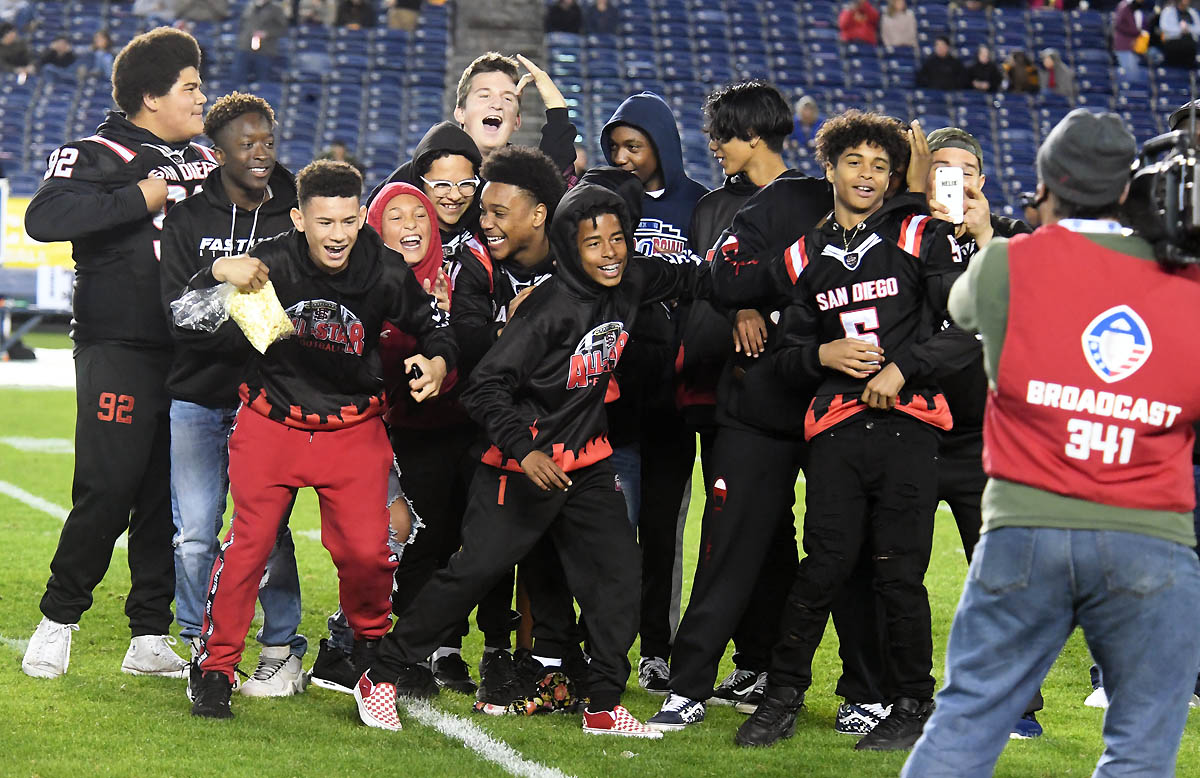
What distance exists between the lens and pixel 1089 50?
2398 centimetres

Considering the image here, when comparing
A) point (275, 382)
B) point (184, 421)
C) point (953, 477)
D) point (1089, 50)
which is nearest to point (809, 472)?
point (953, 477)

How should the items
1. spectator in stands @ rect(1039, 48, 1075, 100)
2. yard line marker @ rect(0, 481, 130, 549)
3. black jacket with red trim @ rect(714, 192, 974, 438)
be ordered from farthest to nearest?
1. spectator in stands @ rect(1039, 48, 1075, 100)
2. yard line marker @ rect(0, 481, 130, 549)
3. black jacket with red trim @ rect(714, 192, 974, 438)

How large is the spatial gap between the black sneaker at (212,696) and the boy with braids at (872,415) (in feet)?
5.67

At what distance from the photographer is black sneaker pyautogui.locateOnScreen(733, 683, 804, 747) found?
4715 mm

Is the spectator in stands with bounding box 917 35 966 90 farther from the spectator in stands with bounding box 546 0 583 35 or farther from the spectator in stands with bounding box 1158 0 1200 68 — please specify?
the spectator in stands with bounding box 546 0 583 35

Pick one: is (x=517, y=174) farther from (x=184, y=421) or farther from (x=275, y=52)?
(x=275, y=52)

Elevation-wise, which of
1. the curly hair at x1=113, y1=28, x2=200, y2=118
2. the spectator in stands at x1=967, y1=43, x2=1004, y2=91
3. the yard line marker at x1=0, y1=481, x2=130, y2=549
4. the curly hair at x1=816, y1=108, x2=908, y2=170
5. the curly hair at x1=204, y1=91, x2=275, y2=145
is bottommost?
the yard line marker at x1=0, y1=481, x2=130, y2=549

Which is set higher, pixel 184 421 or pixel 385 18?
pixel 385 18

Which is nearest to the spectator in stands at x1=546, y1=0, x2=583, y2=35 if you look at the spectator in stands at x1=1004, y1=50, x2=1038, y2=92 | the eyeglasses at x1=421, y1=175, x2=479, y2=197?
the spectator in stands at x1=1004, y1=50, x2=1038, y2=92

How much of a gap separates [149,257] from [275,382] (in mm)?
1034

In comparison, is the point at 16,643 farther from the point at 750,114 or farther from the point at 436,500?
the point at 750,114

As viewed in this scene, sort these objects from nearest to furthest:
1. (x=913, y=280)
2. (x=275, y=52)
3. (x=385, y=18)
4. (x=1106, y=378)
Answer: (x=1106, y=378)
(x=913, y=280)
(x=275, y=52)
(x=385, y=18)

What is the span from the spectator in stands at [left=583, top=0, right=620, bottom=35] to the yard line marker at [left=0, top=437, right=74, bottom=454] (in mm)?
13703

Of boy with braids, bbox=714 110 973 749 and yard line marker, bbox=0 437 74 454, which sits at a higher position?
boy with braids, bbox=714 110 973 749
